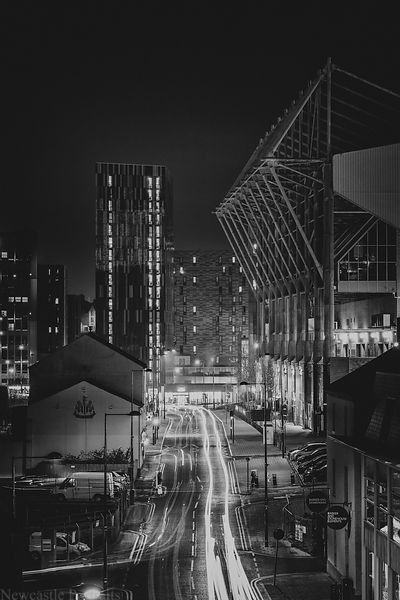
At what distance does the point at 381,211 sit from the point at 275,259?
126 ft

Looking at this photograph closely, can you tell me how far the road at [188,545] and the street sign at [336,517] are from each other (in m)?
4.00

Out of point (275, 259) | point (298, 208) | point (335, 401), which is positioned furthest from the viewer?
point (275, 259)

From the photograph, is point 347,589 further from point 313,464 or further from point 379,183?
point 379,183

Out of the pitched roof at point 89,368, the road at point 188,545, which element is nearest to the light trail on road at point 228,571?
the road at point 188,545

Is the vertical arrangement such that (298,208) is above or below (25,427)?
above

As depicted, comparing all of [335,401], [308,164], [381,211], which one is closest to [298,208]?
[308,164]

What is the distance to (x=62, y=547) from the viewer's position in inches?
1591

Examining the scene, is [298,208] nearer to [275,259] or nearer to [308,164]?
[275,259]

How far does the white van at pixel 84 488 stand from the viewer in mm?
51688

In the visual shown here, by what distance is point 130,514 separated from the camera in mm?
48562

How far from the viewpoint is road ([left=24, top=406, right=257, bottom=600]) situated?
32.6 metres

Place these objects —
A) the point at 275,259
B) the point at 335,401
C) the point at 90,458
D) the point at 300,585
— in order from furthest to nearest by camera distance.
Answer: the point at 275,259
the point at 90,458
the point at 335,401
the point at 300,585

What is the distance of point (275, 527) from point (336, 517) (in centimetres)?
1479

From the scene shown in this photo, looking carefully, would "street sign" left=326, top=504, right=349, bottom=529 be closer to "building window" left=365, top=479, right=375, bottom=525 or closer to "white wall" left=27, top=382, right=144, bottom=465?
"building window" left=365, top=479, right=375, bottom=525
